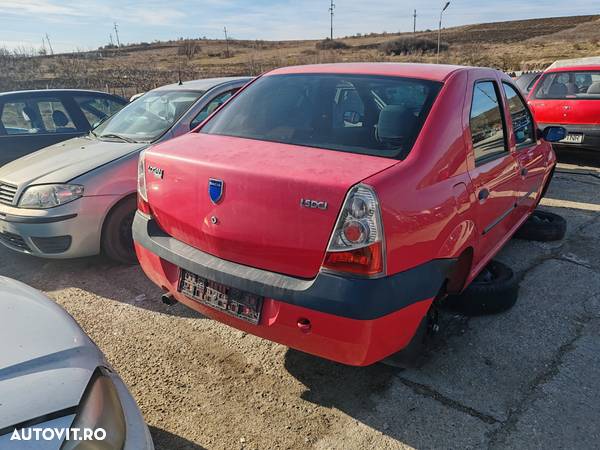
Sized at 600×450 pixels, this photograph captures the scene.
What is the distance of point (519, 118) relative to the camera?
3.78m

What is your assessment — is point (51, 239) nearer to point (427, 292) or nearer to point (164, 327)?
point (164, 327)

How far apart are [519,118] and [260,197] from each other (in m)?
2.68

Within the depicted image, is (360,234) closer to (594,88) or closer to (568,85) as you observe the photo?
(594,88)

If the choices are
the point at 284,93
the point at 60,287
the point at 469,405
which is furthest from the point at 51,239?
the point at 469,405

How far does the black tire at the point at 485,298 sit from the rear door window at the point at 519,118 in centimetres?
113

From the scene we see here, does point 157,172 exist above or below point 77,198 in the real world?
above

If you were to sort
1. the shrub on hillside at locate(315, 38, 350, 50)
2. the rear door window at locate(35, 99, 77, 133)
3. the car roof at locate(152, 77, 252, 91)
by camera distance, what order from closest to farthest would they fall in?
the car roof at locate(152, 77, 252, 91) < the rear door window at locate(35, 99, 77, 133) < the shrub on hillside at locate(315, 38, 350, 50)

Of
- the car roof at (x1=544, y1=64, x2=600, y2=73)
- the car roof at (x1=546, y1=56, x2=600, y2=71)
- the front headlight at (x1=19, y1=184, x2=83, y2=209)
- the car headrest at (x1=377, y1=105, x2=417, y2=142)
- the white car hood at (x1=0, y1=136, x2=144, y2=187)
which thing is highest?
the car roof at (x1=546, y1=56, x2=600, y2=71)

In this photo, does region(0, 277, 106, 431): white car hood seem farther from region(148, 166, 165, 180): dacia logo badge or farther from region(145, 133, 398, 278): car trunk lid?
region(148, 166, 165, 180): dacia logo badge

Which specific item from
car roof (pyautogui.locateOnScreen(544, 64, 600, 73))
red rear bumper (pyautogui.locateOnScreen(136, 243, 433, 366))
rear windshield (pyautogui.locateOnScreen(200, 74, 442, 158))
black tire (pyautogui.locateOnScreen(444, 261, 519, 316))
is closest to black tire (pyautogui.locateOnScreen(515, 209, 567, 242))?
black tire (pyautogui.locateOnScreen(444, 261, 519, 316))

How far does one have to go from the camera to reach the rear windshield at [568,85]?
25.2 ft

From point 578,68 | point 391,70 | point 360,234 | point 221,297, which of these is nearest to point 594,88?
point 578,68

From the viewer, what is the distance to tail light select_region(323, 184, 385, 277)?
1963 mm

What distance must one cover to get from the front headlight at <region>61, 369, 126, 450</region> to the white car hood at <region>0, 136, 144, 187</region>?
2734 millimetres
